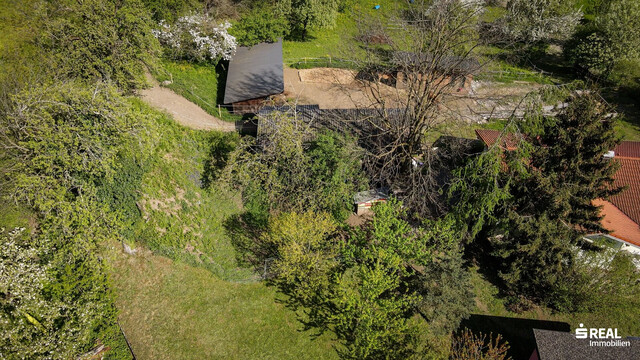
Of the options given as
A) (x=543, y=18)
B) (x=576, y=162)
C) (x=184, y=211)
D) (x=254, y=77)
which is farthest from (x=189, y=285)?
(x=543, y=18)

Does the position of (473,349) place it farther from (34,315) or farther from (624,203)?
(34,315)

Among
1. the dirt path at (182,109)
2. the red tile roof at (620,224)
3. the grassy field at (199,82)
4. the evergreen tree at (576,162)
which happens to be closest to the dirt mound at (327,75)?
the grassy field at (199,82)

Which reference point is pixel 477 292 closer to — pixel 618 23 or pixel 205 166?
pixel 205 166

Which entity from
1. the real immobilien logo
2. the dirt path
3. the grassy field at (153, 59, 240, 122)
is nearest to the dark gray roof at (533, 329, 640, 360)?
the real immobilien logo

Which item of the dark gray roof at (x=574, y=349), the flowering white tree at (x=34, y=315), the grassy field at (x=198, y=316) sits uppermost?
the dark gray roof at (x=574, y=349)

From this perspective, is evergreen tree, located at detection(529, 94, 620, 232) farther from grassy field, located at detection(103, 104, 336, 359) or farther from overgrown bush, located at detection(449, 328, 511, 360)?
grassy field, located at detection(103, 104, 336, 359)

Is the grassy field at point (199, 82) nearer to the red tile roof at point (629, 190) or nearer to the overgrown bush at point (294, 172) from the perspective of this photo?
the overgrown bush at point (294, 172)

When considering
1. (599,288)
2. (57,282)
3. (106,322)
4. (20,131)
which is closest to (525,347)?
(599,288)
